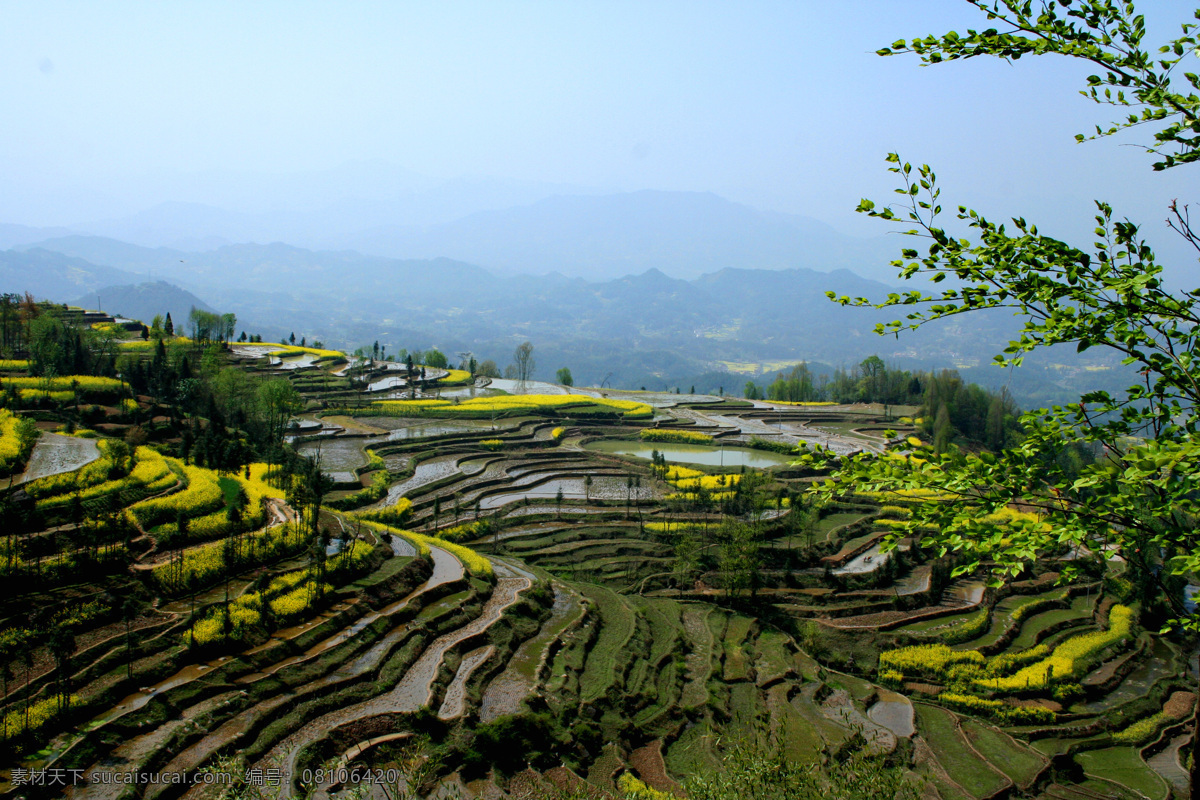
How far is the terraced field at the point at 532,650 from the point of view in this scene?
14.5m

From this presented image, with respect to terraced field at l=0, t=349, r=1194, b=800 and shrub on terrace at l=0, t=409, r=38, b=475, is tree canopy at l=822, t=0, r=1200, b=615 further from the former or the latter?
shrub on terrace at l=0, t=409, r=38, b=475

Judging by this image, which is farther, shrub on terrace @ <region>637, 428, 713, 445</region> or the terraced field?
shrub on terrace @ <region>637, 428, 713, 445</region>

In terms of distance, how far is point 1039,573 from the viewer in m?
34.8

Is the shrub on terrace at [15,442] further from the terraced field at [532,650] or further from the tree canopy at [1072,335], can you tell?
the tree canopy at [1072,335]

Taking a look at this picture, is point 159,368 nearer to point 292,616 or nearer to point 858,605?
point 292,616

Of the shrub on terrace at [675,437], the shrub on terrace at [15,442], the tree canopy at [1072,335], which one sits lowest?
the shrub on terrace at [675,437]

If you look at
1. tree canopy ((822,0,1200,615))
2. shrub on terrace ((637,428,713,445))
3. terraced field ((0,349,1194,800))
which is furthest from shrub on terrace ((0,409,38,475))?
shrub on terrace ((637,428,713,445))

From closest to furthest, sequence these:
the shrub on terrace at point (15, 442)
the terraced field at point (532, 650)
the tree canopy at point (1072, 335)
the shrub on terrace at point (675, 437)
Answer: the tree canopy at point (1072, 335)
the terraced field at point (532, 650)
the shrub on terrace at point (15, 442)
the shrub on terrace at point (675, 437)

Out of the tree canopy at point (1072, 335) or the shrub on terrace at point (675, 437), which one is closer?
the tree canopy at point (1072, 335)

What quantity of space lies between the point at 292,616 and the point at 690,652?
1316 cm

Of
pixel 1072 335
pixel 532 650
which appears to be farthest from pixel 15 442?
pixel 1072 335

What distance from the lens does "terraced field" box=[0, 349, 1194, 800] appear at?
1446 cm

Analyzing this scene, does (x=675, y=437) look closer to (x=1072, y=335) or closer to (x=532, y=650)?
(x=532, y=650)

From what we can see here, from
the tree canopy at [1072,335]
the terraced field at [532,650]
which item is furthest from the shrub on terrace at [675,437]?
the tree canopy at [1072,335]
